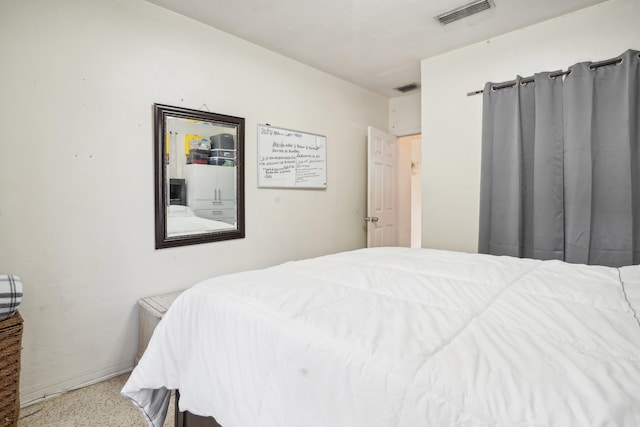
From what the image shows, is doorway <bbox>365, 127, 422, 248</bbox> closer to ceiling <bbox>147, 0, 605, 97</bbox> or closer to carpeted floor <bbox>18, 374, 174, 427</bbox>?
ceiling <bbox>147, 0, 605, 97</bbox>

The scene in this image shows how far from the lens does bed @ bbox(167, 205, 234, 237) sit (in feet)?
7.62

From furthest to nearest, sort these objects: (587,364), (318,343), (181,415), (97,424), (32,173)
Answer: (32,173), (97,424), (181,415), (318,343), (587,364)

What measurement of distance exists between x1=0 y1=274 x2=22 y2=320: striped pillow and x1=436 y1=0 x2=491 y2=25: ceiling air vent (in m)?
3.09

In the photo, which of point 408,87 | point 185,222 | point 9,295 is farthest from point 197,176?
point 408,87

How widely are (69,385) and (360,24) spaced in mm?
3144

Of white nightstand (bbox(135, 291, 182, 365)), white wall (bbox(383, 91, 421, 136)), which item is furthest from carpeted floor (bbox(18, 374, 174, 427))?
white wall (bbox(383, 91, 421, 136))

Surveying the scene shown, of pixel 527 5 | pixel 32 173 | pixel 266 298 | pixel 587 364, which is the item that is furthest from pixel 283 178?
pixel 587 364

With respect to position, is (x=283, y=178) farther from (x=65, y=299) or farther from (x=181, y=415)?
(x=181, y=415)

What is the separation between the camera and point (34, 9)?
71.0 inches

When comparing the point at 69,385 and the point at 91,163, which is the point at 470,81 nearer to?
the point at 91,163

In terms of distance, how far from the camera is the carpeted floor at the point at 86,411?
167cm

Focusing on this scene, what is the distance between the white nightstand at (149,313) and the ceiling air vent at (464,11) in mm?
2820

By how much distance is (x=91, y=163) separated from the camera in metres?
1.99

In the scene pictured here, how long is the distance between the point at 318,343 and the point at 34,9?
2.37 m
